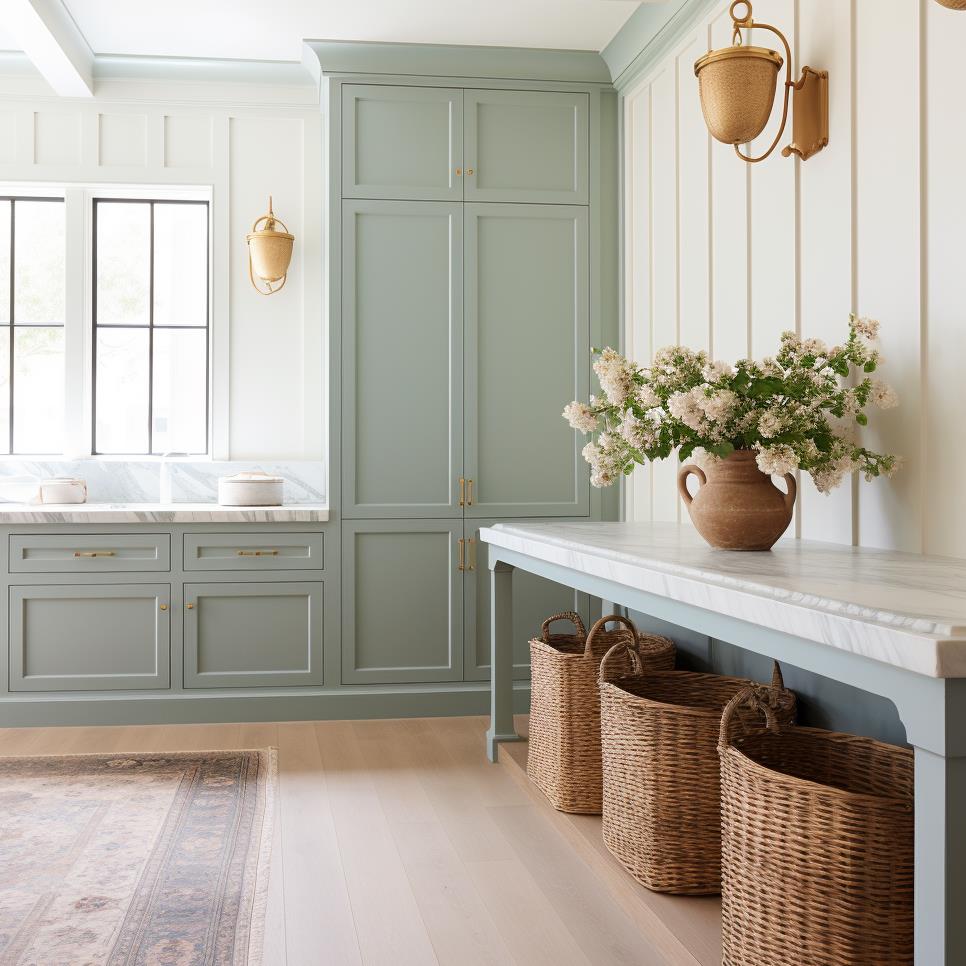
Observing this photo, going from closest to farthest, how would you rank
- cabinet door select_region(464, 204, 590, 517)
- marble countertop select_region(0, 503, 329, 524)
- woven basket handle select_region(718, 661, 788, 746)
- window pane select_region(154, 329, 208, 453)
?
woven basket handle select_region(718, 661, 788, 746) < marble countertop select_region(0, 503, 329, 524) < cabinet door select_region(464, 204, 590, 517) < window pane select_region(154, 329, 208, 453)

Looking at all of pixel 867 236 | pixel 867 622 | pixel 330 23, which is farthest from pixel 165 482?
pixel 867 622

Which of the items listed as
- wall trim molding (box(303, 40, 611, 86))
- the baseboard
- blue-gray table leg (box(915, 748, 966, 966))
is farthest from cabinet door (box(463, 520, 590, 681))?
blue-gray table leg (box(915, 748, 966, 966))

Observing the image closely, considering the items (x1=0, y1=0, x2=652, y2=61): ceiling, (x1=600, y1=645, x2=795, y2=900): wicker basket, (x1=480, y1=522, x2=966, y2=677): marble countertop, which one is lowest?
(x1=600, y1=645, x2=795, y2=900): wicker basket

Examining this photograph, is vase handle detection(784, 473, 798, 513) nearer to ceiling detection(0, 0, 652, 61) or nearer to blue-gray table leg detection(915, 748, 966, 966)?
blue-gray table leg detection(915, 748, 966, 966)

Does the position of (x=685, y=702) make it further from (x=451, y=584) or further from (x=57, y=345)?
(x=57, y=345)

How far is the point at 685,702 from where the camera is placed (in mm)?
2770

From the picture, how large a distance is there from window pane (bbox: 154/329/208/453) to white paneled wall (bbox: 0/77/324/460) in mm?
164

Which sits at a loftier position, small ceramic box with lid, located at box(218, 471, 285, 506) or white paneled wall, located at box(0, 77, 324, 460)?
white paneled wall, located at box(0, 77, 324, 460)

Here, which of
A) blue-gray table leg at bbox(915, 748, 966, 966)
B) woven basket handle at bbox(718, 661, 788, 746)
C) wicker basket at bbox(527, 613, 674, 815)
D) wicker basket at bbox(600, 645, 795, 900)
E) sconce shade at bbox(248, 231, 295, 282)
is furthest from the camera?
sconce shade at bbox(248, 231, 295, 282)

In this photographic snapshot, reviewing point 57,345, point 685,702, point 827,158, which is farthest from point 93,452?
point 827,158

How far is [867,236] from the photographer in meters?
2.32

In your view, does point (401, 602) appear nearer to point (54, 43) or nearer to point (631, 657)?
point (631, 657)

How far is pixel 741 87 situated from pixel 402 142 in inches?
72.7

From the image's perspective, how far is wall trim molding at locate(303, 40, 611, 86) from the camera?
13.1 ft
